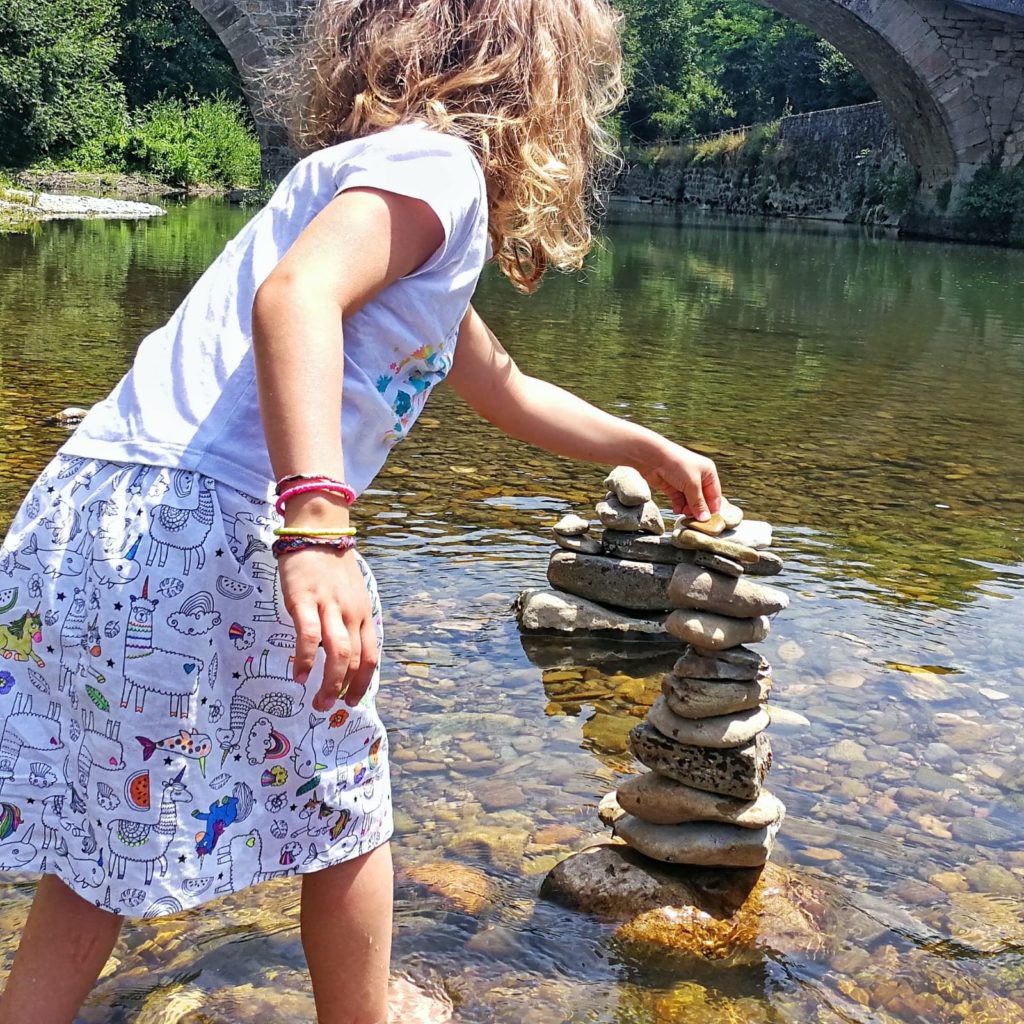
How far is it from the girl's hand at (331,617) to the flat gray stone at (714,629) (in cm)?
111

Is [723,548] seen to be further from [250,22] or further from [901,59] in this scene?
[901,59]

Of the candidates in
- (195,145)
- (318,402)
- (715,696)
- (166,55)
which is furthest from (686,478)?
(166,55)

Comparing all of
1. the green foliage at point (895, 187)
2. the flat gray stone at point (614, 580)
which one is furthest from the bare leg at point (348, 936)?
the green foliage at point (895, 187)

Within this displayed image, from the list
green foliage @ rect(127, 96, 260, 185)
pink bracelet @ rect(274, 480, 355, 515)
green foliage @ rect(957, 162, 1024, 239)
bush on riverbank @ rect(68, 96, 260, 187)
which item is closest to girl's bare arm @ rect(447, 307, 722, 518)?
pink bracelet @ rect(274, 480, 355, 515)

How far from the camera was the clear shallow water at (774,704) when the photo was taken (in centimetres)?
202

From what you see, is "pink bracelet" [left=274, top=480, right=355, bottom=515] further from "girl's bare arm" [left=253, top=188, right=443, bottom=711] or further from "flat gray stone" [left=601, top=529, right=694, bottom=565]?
"flat gray stone" [left=601, top=529, right=694, bottom=565]

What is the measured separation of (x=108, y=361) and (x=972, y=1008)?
6.40 meters

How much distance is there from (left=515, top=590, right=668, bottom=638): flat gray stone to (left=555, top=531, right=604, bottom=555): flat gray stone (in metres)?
0.17

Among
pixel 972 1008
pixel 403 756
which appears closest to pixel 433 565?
pixel 403 756

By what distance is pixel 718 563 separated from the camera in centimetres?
233

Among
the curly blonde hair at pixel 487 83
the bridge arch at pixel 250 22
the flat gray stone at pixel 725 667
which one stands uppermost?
the bridge arch at pixel 250 22

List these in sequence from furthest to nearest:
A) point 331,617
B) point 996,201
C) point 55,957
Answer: point 996,201
point 55,957
point 331,617

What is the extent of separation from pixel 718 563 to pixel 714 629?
12 cm

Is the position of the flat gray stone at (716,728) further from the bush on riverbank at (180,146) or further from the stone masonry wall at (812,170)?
the stone masonry wall at (812,170)
